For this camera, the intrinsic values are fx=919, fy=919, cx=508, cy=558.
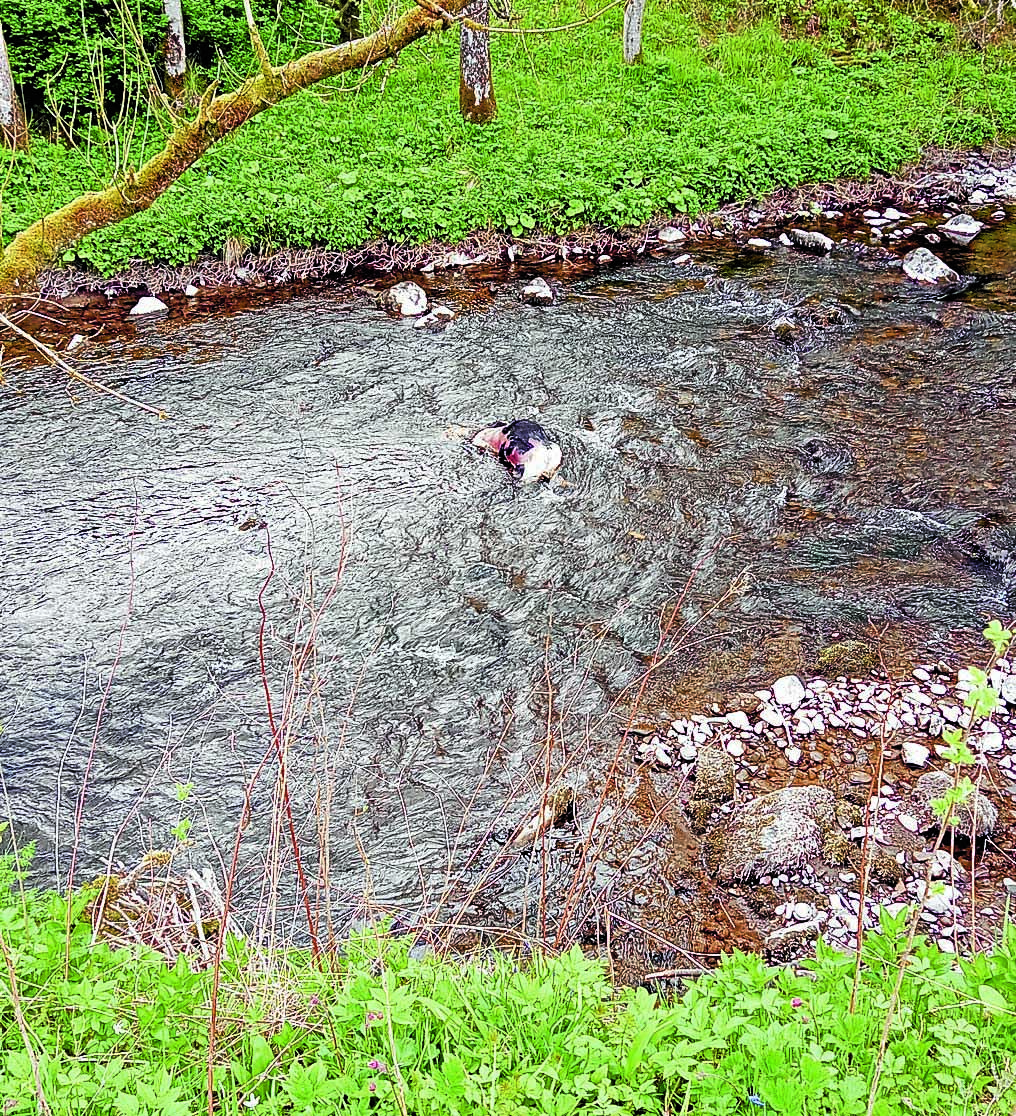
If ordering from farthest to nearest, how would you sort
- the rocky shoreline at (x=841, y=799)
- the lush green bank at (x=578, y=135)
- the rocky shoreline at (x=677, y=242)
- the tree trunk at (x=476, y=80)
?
the tree trunk at (x=476, y=80) < the lush green bank at (x=578, y=135) < the rocky shoreline at (x=677, y=242) < the rocky shoreline at (x=841, y=799)

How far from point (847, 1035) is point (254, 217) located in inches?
339

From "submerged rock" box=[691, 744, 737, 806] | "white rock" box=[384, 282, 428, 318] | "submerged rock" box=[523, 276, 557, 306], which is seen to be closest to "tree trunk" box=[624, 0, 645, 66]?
"submerged rock" box=[523, 276, 557, 306]

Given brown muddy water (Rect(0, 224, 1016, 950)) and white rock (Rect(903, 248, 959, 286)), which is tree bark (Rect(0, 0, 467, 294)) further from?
white rock (Rect(903, 248, 959, 286))

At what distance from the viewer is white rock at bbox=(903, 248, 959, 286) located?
8.45 m

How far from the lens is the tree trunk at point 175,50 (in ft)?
32.5

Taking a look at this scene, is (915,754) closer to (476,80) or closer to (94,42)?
(476,80)

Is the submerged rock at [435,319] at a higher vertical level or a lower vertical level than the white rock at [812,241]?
higher

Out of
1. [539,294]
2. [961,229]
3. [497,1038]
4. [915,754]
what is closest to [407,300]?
→ [539,294]

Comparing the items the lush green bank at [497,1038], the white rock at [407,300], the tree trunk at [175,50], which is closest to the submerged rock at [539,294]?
the white rock at [407,300]

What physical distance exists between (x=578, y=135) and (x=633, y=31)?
223 centimetres

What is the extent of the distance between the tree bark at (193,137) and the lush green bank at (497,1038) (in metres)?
2.07

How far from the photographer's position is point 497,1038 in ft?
7.59

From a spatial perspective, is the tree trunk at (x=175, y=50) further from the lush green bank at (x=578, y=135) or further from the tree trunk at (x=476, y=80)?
the tree trunk at (x=476, y=80)

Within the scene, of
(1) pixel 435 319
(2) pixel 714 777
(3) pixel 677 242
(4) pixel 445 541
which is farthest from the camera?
(3) pixel 677 242
